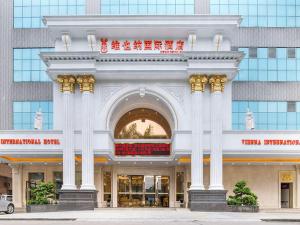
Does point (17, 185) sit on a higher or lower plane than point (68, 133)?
lower

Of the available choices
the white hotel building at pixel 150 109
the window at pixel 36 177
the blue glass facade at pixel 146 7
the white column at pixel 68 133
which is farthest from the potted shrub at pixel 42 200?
the blue glass facade at pixel 146 7

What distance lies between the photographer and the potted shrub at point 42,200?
3350 centimetres

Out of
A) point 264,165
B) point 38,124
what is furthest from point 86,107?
point 264,165

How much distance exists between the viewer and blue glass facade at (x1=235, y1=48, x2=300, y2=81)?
4631cm

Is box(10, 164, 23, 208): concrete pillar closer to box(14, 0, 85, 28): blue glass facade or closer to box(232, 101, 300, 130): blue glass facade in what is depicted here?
box(14, 0, 85, 28): blue glass facade

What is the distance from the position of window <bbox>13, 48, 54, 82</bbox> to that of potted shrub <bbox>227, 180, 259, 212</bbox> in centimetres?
1990

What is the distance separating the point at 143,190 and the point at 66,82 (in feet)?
35.7

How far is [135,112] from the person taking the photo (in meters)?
41.2

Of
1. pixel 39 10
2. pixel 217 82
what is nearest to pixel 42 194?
pixel 217 82

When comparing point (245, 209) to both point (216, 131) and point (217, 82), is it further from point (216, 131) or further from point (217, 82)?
point (217, 82)

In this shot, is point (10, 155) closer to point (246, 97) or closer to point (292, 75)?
point (246, 97)

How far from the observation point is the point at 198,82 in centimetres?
3516

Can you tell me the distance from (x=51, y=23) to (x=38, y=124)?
7281 mm

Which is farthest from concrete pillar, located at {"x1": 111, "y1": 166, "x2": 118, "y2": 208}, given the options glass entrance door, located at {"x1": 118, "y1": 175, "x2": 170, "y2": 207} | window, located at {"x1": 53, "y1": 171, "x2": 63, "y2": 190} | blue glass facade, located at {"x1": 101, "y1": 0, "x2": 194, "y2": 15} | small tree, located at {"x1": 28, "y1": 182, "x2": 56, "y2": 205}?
blue glass facade, located at {"x1": 101, "y1": 0, "x2": 194, "y2": 15}
